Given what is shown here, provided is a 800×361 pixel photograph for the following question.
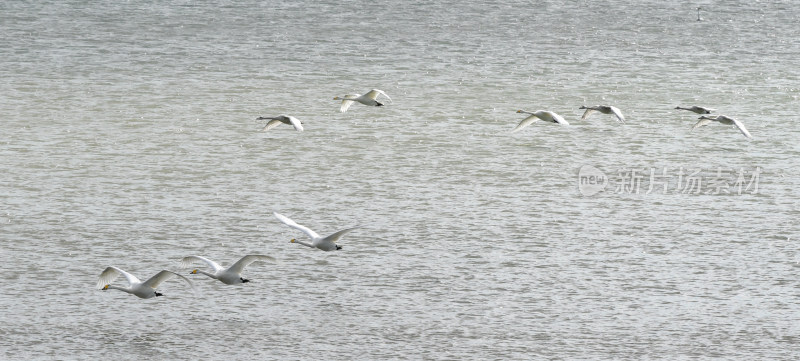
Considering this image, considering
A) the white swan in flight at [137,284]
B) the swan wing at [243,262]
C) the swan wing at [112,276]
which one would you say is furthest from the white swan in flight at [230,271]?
the swan wing at [112,276]

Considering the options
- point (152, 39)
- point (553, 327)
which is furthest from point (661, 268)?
point (152, 39)

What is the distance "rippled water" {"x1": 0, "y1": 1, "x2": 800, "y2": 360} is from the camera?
19.1m

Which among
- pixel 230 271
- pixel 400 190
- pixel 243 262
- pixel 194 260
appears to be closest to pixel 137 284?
pixel 194 260

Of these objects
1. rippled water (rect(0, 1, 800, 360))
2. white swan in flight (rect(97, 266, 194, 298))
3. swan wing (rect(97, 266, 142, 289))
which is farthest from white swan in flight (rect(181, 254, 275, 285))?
swan wing (rect(97, 266, 142, 289))

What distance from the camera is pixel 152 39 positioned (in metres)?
43.2

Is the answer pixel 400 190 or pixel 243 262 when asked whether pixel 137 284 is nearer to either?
pixel 243 262

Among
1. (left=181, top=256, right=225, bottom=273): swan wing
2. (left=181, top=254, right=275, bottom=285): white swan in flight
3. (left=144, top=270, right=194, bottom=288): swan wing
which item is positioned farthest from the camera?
(left=181, top=254, right=275, bottom=285): white swan in flight

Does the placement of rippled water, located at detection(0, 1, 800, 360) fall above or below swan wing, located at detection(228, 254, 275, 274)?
below

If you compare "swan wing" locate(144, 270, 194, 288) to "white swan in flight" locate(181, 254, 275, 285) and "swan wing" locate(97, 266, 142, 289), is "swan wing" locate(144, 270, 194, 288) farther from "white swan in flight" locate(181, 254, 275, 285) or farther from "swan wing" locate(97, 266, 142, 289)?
"white swan in flight" locate(181, 254, 275, 285)

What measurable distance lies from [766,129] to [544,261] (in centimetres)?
1135

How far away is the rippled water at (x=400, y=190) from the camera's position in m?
19.1

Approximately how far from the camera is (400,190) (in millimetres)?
26219

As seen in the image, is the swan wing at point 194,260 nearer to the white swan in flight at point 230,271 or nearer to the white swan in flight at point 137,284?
the white swan in flight at point 230,271

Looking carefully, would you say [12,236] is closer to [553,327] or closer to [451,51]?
[553,327]
